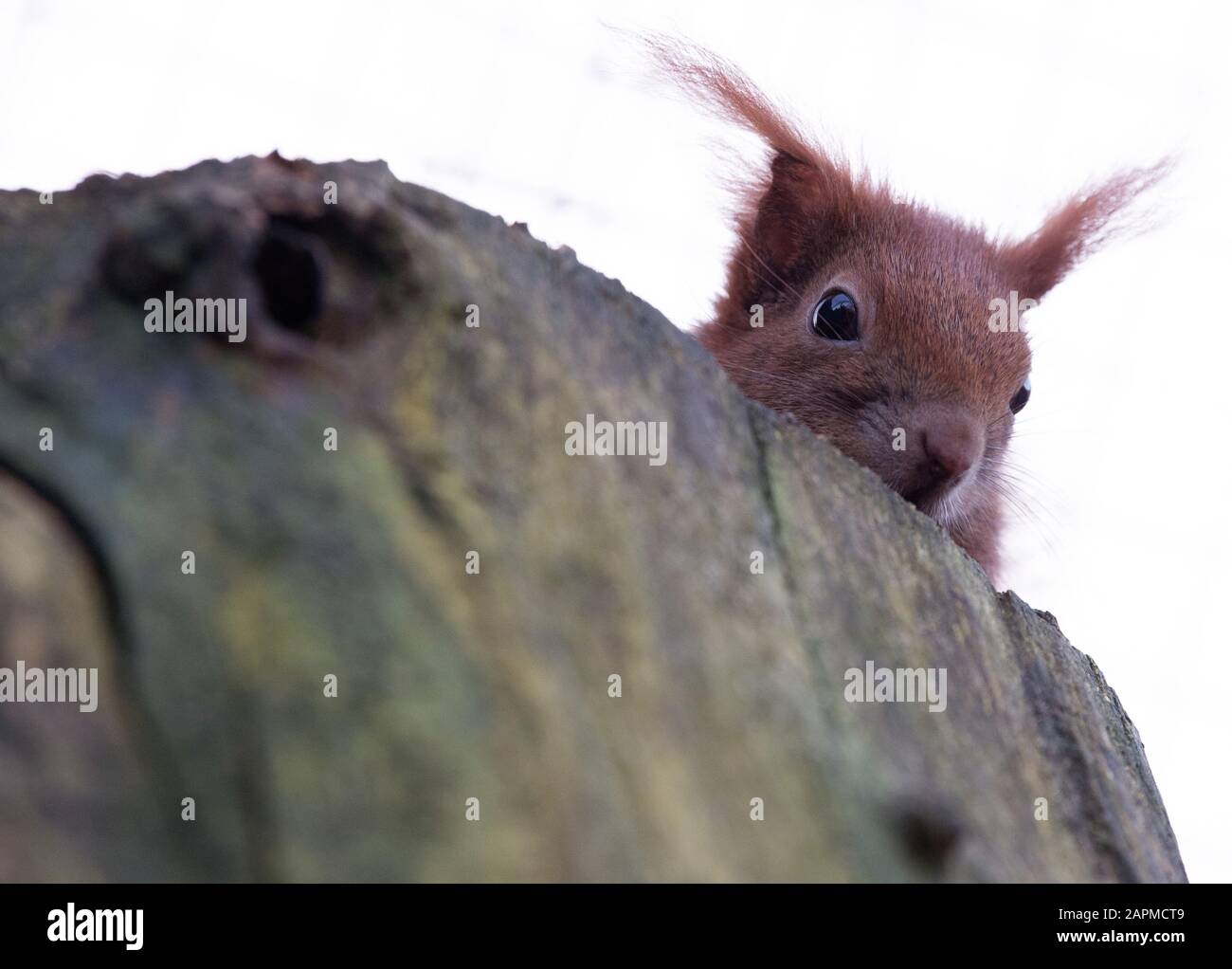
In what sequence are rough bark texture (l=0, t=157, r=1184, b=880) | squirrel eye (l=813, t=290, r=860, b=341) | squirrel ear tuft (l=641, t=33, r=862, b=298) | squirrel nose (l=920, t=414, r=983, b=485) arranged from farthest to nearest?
squirrel ear tuft (l=641, t=33, r=862, b=298)
squirrel eye (l=813, t=290, r=860, b=341)
squirrel nose (l=920, t=414, r=983, b=485)
rough bark texture (l=0, t=157, r=1184, b=880)

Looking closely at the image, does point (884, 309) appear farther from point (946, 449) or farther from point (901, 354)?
point (946, 449)

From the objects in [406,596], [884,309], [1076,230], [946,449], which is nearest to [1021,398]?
[884,309]

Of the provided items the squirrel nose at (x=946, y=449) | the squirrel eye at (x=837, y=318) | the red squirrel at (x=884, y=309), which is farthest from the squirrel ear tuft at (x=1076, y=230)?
the squirrel nose at (x=946, y=449)

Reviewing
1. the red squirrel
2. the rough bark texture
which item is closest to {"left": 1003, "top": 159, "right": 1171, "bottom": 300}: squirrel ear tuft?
the red squirrel

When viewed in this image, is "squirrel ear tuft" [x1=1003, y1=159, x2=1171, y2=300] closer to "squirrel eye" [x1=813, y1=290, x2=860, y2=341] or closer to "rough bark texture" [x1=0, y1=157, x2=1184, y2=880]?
"squirrel eye" [x1=813, y1=290, x2=860, y2=341]

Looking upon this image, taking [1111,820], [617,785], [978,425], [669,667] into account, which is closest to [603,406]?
[669,667]

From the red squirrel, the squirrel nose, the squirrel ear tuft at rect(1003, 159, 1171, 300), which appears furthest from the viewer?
the squirrel ear tuft at rect(1003, 159, 1171, 300)

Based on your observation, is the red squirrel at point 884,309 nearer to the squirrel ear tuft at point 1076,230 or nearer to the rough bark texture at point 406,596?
the squirrel ear tuft at point 1076,230

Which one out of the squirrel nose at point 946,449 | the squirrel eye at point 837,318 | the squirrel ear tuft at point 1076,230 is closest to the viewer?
the squirrel nose at point 946,449
